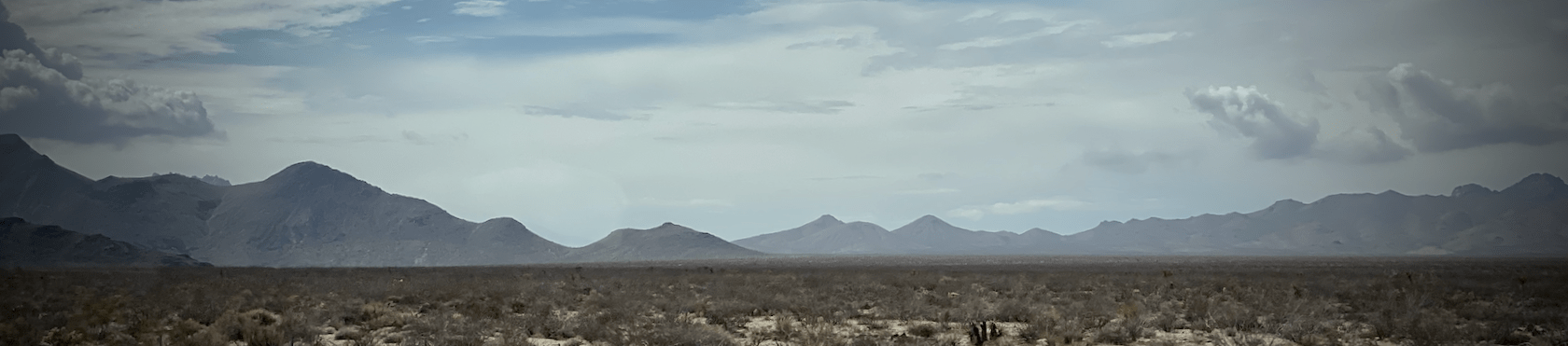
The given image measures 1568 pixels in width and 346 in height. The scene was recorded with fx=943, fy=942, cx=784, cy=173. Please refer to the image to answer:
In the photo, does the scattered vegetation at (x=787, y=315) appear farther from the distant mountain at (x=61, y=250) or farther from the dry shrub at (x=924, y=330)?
the distant mountain at (x=61, y=250)

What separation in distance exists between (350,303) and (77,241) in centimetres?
13520

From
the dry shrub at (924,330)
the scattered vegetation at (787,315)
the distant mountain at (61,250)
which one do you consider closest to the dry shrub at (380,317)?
the scattered vegetation at (787,315)

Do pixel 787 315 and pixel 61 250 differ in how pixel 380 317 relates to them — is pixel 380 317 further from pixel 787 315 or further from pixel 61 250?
pixel 61 250

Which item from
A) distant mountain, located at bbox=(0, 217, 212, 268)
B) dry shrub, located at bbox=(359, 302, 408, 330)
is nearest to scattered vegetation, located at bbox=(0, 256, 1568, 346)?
dry shrub, located at bbox=(359, 302, 408, 330)

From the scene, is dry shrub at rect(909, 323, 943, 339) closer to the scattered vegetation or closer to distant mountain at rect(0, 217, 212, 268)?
the scattered vegetation

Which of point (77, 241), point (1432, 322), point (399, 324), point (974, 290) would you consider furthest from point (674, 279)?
point (77, 241)

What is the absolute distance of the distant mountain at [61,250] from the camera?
120000mm

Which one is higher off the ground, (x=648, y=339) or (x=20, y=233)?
(x=20, y=233)

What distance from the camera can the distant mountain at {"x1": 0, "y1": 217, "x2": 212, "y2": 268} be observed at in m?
120

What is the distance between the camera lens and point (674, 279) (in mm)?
39750

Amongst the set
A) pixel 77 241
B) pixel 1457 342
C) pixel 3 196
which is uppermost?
pixel 3 196

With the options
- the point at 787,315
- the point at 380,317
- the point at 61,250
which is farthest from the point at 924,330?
the point at 61,250

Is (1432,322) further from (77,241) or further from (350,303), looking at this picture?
(77,241)

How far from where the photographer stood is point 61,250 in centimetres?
12525
